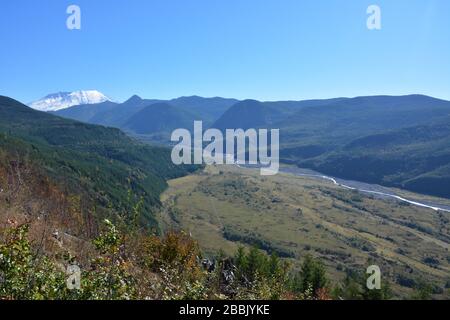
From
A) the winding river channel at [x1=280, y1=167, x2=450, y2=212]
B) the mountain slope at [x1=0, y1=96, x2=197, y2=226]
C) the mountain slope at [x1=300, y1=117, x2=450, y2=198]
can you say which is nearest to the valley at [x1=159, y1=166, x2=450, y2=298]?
the winding river channel at [x1=280, y1=167, x2=450, y2=212]

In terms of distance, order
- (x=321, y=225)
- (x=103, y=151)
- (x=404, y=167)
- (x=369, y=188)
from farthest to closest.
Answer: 1. (x=404, y=167)
2. (x=103, y=151)
3. (x=369, y=188)
4. (x=321, y=225)

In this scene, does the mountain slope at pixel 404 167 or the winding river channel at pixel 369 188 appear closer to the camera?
the winding river channel at pixel 369 188

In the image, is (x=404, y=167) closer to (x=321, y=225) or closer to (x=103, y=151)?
(x=321, y=225)

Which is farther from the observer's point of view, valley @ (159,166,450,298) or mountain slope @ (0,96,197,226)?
mountain slope @ (0,96,197,226)

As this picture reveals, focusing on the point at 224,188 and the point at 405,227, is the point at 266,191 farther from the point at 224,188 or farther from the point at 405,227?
the point at 405,227

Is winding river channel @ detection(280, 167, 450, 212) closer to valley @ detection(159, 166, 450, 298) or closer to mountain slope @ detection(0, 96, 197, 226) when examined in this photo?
valley @ detection(159, 166, 450, 298)

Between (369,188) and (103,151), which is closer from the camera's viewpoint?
(369,188)

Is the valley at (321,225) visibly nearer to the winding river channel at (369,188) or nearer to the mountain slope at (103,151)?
the winding river channel at (369,188)

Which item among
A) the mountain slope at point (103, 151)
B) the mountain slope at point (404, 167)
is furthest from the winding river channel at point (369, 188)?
the mountain slope at point (103, 151)

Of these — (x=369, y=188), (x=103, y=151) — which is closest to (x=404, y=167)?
(x=369, y=188)

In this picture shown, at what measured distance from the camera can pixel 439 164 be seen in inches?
6654
